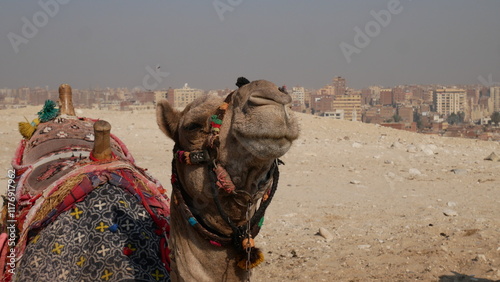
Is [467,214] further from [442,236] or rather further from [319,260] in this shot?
[319,260]

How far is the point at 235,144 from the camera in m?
1.99

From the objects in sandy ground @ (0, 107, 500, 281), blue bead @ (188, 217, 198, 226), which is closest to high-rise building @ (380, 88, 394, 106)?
sandy ground @ (0, 107, 500, 281)

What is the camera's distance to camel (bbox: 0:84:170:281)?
2729 millimetres

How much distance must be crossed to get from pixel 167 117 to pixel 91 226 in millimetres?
880

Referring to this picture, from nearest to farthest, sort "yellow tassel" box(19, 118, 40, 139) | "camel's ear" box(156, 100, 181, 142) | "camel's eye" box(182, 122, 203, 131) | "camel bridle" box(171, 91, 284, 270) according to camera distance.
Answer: "camel bridle" box(171, 91, 284, 270)
"camel's eye" box(182, 122, 203, 131)
"camel's ear" box(156, 100, 181, 142)
"yellow tassel" box(19, 118, 40, 139)

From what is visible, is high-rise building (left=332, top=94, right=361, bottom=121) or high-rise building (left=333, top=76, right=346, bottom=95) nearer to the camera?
high-rise building (left=332, top=94, right=361, bottom=121)

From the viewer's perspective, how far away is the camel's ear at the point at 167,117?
90.0 inches

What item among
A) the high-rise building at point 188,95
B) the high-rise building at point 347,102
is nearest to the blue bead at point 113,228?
the high-rise building at point 188,95

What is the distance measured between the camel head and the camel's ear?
10 mm

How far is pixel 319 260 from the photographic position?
5883 millimetres

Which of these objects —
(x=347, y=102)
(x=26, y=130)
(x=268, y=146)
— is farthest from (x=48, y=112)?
(x=347, y=102)

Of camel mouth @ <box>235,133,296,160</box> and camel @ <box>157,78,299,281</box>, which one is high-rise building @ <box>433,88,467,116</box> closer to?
camel @ <box>157,78,299,281</box>

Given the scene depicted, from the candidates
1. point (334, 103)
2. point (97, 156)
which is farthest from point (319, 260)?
point (334, 103)

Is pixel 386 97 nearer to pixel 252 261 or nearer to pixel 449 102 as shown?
pixel 449 102
